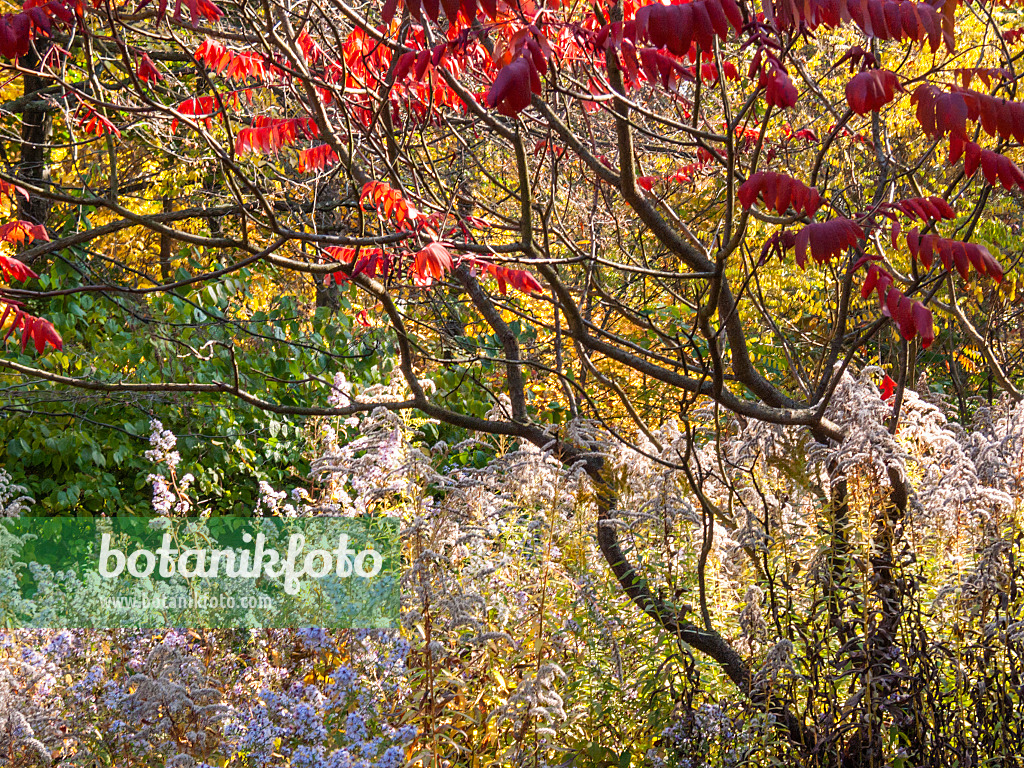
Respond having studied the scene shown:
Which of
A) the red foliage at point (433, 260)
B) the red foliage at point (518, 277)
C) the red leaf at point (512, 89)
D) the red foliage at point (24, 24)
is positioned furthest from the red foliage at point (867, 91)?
the red foliage at point (24, 24)

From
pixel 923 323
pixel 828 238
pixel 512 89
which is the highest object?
pixel 512 89

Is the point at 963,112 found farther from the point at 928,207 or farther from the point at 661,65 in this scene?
the point at 661,65

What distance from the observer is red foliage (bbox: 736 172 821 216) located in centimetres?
232

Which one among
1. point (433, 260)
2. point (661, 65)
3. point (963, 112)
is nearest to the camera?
point (963, 112)

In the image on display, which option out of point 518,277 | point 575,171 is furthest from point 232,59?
point 575,171

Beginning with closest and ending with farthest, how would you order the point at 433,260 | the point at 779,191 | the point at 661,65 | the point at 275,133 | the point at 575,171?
the point at 779,191
the point at 661,65
the point at 433,260
the point at 275,133
the point at 575,171

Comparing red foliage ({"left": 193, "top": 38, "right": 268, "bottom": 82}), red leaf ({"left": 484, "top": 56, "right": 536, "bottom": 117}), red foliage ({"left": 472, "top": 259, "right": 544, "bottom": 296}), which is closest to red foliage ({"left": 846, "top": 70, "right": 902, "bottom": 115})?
red leaf ({"left": 484, "top": 56, "right": 536, "bottom": 117})

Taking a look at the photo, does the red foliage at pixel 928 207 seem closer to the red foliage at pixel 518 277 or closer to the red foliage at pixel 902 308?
the red foliage at pixel 902 308

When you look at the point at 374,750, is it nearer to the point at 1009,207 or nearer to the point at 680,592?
the point at 680,592

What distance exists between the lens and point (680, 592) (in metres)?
3.00

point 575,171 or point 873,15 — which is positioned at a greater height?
point 575,171

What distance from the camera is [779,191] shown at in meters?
2.35

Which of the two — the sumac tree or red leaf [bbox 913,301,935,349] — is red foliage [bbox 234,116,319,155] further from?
red leaf [bbox 913,301,935,349]

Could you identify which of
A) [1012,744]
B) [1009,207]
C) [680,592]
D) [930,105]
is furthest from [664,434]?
[1009,207]
